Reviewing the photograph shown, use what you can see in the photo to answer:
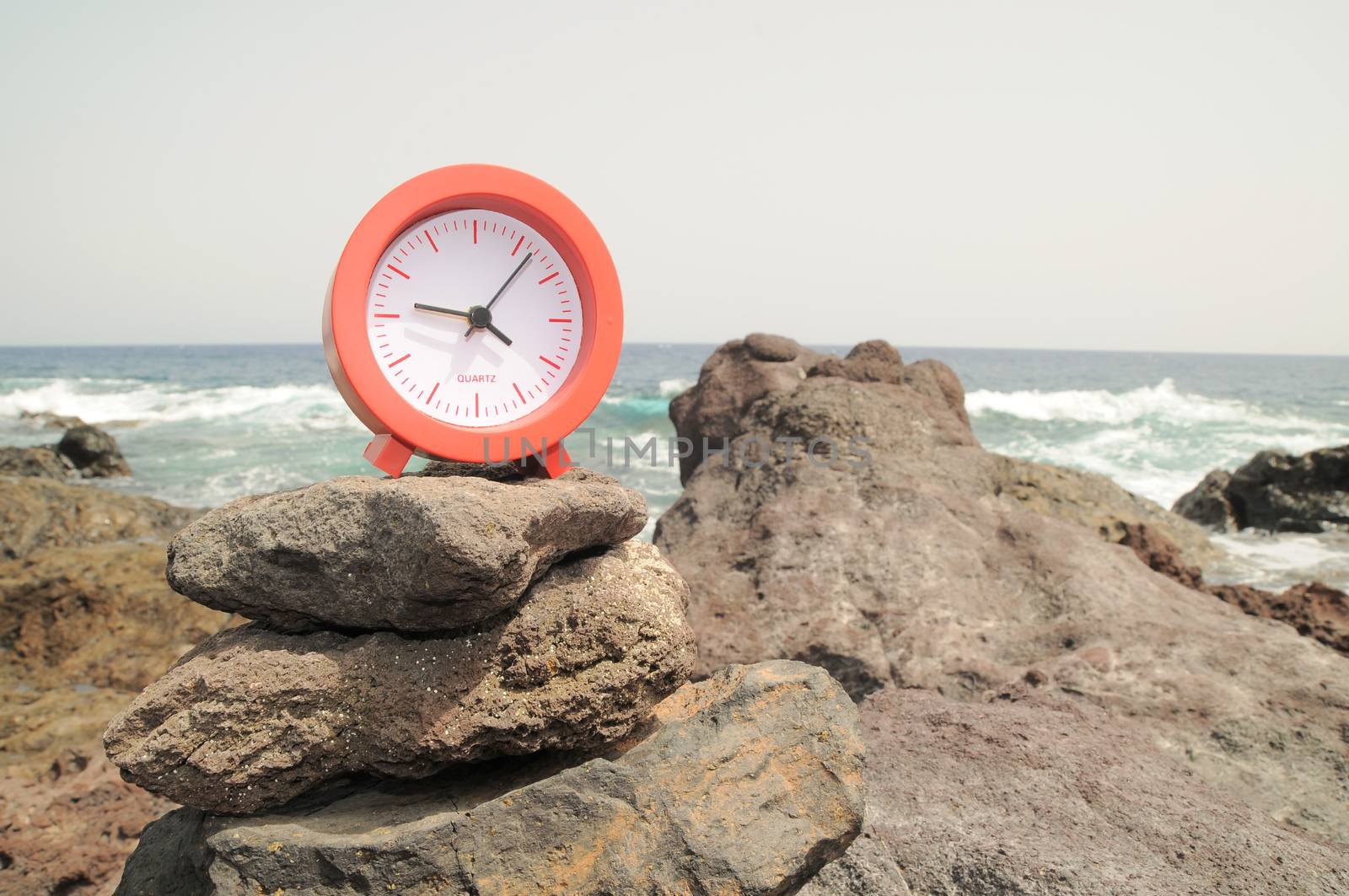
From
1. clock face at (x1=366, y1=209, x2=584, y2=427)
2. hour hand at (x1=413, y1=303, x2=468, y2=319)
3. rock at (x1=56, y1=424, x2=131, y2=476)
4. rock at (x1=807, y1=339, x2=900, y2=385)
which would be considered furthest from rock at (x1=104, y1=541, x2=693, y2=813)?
rock at (x1=56, y1=424, x2=131, y2=476)

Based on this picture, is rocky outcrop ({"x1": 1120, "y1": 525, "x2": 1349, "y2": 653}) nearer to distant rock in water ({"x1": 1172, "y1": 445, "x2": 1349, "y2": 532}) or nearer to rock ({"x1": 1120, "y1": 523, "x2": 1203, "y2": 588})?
rock ({"x1": 1120, "y1": 523, "x2": 1203, "y2": 588})

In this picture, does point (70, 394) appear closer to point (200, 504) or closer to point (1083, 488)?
point (200, 504)

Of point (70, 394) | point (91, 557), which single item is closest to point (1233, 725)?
point (91, 557)

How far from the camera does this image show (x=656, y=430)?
78.3 feet

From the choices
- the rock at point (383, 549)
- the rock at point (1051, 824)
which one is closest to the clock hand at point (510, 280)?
the rock at point (383, 549)

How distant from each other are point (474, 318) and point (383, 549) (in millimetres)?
779

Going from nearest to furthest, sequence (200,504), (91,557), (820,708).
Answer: (820,708), (91,557), (200,504)

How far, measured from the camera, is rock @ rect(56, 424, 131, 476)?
1577 cm

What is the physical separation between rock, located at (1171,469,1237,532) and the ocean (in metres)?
0.65

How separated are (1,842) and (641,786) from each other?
2.88 meters

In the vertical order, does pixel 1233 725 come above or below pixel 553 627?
below

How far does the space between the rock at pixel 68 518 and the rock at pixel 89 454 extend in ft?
23.6

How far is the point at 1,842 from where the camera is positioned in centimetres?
351

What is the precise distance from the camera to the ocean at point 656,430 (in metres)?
14.0
